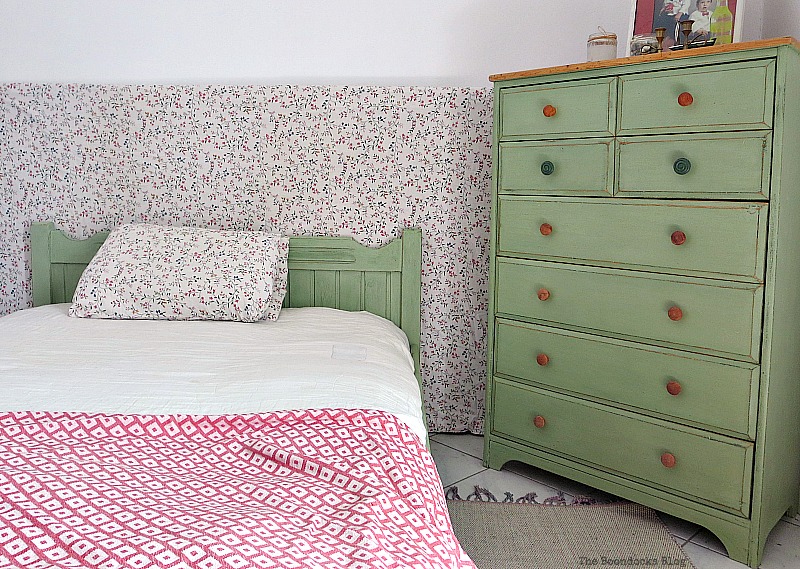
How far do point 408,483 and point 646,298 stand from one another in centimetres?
117

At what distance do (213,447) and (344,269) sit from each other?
150 centimetres

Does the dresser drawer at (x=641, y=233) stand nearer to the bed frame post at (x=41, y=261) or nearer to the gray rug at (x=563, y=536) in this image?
the gray rug at (x=563, y=536)

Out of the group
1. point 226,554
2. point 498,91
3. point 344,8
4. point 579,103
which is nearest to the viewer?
point 226,554

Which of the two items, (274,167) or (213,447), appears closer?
(213,447)

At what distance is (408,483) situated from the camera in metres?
1.28

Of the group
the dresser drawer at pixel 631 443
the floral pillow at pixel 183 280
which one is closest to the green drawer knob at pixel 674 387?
the dresser drawer at pixel 631 443

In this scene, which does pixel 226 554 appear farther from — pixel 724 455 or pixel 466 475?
pixel 466 475

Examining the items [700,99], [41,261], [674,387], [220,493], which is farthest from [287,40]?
[220,493]

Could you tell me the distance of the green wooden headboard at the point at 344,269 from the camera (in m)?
2.86

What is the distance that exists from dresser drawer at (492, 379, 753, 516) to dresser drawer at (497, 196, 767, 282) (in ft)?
1.50

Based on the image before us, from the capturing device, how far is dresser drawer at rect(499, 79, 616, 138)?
2.23 m

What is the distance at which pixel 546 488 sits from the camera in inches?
99.0

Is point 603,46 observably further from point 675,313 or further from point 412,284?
point 412,284

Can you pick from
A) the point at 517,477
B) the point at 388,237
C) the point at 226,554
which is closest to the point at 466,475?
the point at 517,477
